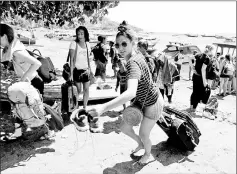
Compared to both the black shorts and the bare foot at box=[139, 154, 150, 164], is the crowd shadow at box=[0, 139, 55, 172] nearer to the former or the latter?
the black shorts

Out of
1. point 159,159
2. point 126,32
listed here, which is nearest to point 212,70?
point 159,159

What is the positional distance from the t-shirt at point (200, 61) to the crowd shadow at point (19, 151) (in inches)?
149

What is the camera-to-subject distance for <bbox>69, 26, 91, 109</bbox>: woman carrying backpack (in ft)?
15.8

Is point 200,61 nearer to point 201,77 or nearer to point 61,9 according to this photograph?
point 201,77

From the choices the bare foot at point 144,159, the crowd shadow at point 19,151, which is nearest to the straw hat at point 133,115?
the bare foot at point 144,159

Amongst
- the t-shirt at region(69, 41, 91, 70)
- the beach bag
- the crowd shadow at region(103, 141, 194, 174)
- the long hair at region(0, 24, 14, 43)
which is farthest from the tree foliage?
the crowd shadow at region(103, 141, 194, 174)

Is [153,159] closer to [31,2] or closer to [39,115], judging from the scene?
[39,115]

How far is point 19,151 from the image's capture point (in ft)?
12.9

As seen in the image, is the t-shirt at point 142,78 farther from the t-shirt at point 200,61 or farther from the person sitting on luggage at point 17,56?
the t-shirt at point 200,61

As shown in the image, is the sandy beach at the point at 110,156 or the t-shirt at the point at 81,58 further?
the t-shirt at the point at 81,58

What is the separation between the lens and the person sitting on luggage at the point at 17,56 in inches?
139

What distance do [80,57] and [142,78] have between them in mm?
2361

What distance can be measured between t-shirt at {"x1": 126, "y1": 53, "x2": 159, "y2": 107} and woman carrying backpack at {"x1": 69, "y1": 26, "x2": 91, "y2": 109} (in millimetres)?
2147

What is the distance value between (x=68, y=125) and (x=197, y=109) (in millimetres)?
3736
